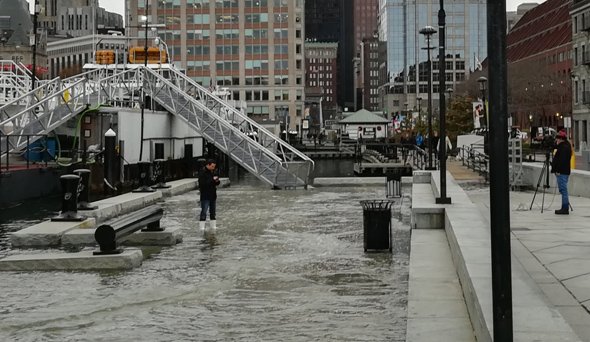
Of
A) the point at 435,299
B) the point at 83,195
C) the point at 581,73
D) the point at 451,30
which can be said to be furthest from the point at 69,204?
the point at 451,30

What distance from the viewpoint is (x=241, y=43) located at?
5369 inches

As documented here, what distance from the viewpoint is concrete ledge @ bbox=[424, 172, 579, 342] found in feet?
20.1

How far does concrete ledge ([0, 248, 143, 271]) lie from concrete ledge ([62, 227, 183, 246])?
2.72m

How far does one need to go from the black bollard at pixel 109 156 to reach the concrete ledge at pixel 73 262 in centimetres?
2021

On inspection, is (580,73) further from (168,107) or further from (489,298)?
(489,298)

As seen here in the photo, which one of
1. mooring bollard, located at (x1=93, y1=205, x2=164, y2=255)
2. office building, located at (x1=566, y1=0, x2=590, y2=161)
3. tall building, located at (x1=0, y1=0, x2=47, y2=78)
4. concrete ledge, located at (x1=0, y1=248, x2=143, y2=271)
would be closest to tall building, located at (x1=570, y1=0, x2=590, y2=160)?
office building, located at (x1=566, y1=0, x2=590, y2=161)

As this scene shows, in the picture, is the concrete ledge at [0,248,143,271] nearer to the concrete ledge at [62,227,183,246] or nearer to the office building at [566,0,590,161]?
the concrete ledge at [62,227,183,246]

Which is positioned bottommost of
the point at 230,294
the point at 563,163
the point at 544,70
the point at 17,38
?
the point at 230,294

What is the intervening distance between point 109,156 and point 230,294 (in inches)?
942

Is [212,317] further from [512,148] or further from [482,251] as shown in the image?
[512,148]

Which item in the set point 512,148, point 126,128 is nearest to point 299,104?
point 126,128

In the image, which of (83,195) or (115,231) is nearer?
(115,231)

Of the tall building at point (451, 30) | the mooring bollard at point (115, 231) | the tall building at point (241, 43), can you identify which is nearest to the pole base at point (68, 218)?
the mooring bollard at point (115, 231)

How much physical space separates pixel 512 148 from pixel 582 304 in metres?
20.5
